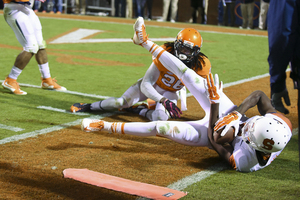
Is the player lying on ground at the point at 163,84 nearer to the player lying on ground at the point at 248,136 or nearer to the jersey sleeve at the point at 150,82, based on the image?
the jersey sleeve at the point at 150,82

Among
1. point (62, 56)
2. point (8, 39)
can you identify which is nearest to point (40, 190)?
point (62, 56)

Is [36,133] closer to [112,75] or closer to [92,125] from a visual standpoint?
[92,125]

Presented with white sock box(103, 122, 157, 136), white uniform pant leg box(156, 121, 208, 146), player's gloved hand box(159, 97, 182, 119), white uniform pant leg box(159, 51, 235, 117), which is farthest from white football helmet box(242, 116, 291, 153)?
player's gloved hand box(159, 97, 182, 119)

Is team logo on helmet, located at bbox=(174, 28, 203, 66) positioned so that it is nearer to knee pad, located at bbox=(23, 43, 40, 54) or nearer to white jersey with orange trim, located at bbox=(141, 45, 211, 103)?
white jersey with orange trim, located at bbox=(141, 45, 211, 103)

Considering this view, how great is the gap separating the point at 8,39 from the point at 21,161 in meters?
8.56

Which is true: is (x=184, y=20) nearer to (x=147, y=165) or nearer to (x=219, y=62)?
(x=219, y=62)

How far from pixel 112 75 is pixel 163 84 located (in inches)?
111

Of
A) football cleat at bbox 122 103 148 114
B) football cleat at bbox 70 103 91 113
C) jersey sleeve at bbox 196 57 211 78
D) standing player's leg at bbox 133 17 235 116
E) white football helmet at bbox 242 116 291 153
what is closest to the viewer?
white football helmet at bbox 242 116 291 153

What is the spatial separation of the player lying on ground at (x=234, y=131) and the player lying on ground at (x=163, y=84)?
689mm

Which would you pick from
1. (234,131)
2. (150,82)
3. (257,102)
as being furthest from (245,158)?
(150,82)

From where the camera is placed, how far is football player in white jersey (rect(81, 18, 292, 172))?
2.87 metres

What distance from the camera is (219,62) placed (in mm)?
8992

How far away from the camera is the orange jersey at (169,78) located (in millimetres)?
4441

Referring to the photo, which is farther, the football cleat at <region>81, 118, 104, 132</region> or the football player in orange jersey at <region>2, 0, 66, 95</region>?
the football player in orange jersey at <region>2, 0, 66, 95</region>
